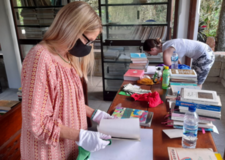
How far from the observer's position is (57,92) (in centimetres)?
83

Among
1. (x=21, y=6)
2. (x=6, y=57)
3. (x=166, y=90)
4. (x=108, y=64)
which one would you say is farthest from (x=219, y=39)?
(x=6, y=57)

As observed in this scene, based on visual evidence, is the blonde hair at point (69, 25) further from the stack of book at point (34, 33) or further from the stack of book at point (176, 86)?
the stack of book at point (34, 33)

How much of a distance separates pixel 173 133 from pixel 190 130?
0.34 feet

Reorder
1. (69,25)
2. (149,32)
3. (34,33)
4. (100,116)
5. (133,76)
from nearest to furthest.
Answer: (69,25)
(100,116)
(133,76)
(149,32)
(34,33)

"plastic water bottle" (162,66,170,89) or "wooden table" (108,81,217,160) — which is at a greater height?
"plastic water bottle" (162,66,170,89)

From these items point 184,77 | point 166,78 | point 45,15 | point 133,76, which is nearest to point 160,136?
point 166,78

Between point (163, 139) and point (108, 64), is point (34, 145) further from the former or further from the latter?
point (108, 64)

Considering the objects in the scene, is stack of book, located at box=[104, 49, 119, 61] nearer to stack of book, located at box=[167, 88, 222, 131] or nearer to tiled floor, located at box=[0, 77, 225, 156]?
tiled floor, located at box=[0, 77, 225, 156]

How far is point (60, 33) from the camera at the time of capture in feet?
2.66

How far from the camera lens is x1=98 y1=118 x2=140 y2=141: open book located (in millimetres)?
918

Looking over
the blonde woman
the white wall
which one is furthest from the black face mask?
the white wall

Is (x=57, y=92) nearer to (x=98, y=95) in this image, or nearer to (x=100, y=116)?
(x=100, y=116)

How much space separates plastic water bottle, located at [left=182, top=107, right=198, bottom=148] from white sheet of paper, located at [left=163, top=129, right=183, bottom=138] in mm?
51

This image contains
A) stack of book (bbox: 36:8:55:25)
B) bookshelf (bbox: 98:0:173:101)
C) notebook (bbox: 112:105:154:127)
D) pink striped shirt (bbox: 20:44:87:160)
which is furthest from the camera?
stack of book (bbox: 36:8:55:25)
